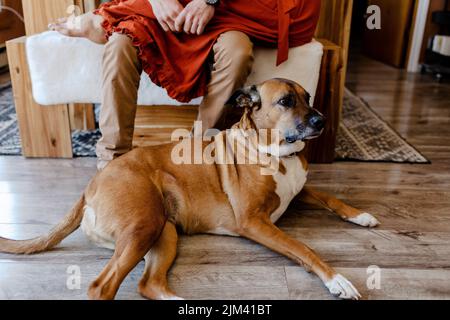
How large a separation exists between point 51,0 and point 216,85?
1042mm

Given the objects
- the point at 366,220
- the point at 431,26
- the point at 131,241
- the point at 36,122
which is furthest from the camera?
the point at 431,26

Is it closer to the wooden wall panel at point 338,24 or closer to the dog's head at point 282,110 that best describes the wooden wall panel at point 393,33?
the wooden wall panel at point 338,24

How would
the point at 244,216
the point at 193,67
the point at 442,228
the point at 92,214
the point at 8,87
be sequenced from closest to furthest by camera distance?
the point at 92,214 → the point at 244,216 → the point at 442,228 → the point at 193,67 → the point at 8,87

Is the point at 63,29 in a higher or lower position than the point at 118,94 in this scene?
higher

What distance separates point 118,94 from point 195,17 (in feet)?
1.37

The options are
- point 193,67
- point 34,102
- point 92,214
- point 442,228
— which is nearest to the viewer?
point 92,214

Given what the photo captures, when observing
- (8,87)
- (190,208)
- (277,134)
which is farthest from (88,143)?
(8,87)

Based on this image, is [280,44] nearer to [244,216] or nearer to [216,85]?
[216,85]

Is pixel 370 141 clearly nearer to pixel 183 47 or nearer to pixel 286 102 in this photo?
pixel 286 102

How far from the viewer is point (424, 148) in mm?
2363

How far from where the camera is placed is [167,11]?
62.8 inches

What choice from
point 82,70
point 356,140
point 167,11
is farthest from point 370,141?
point 82,70

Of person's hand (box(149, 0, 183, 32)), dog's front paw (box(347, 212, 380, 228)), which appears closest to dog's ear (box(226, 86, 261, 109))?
person's hand (box(149, 0, 183, 32))

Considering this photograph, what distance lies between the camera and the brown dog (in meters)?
1.23
